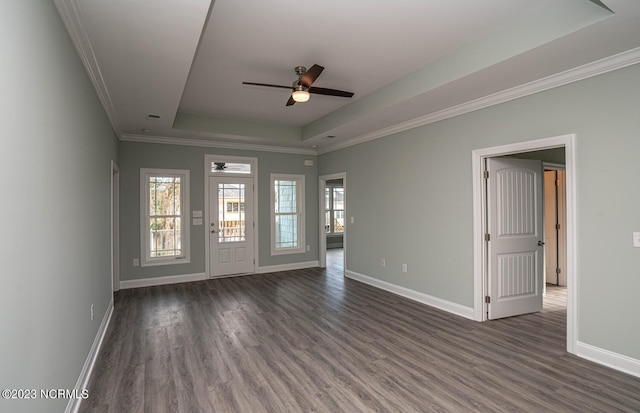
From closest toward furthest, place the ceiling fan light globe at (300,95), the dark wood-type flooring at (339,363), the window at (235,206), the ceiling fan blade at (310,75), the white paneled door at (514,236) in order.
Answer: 1. the dark wood-type flooring at (339,363)
2. the ceiling fan blade at (310,75)
3. the ceiling fan light globe at (300,95)
4. the white paneled door at (514,236)
5. the window at (235,206)

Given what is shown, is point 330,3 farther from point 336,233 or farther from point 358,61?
point 336,233

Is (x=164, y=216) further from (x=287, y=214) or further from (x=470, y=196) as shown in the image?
(x=470, y=196)

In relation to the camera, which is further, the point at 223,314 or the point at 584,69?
the point at 223,314

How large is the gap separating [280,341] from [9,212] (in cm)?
271

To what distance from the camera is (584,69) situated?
2994mm

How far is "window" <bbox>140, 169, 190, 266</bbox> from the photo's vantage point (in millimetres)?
5918

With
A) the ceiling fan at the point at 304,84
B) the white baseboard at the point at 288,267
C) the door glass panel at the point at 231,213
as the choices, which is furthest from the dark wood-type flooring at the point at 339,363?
the ceiling fan at the point at 304,84

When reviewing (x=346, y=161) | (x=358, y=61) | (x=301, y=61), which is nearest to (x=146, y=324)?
(x=301, y=61)

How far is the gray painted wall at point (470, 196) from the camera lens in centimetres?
281

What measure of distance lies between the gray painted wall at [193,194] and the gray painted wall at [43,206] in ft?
9.82

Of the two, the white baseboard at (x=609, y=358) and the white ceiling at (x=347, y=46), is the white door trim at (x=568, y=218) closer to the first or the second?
the white baseboard at (x=609, y=358)

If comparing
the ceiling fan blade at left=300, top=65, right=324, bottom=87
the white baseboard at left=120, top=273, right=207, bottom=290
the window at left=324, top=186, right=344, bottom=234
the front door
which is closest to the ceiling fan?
the ceiling fan blade at left=300, top=65, right=324, bottom=87

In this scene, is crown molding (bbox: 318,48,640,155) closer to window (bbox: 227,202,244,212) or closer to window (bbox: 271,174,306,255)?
window (bbox: 271,174,306,255)

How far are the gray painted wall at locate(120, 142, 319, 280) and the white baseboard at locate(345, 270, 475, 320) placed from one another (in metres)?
1.92
